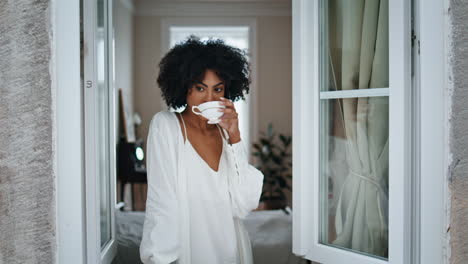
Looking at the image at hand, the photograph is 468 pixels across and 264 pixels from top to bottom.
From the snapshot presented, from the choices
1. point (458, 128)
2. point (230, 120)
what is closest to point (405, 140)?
point (458, 128)

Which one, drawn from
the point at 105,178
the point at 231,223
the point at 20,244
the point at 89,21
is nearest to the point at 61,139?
the point at 20,244

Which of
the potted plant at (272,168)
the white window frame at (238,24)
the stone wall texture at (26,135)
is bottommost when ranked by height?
the potted plant at (272,168)

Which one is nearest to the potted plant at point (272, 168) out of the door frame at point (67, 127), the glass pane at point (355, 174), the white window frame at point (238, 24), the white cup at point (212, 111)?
the white window frame at point (238, 24)

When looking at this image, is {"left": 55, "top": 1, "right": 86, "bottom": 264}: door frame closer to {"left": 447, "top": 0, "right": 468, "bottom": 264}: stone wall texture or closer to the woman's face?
the woman's face

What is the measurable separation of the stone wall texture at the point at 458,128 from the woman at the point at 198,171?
796 millimetres

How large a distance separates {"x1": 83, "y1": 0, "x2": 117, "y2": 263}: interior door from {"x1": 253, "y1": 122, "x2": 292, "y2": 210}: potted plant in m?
3.62

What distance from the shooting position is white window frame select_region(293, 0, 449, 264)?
1434mm

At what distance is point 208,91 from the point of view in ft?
6.37

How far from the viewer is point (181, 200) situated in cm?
183

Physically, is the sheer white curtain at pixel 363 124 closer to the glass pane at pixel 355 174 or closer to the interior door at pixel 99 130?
the glass pane at pixel 355 174

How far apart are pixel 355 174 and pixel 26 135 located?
4.09 feet

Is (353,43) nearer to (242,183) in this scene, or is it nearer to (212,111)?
(212,111)

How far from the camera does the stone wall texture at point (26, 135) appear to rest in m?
1.46

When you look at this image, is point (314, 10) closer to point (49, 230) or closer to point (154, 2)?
point (49, 230)
